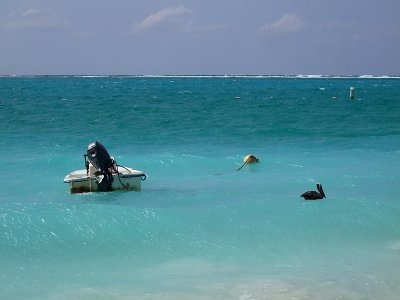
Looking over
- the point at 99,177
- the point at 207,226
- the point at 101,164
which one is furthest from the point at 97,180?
the point at 207,226

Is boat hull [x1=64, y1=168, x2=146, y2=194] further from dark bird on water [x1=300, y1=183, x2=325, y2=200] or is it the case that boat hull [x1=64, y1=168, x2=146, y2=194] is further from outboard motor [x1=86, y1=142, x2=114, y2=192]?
dark bird on water [x1=300, y1=183, x2=325, y2=200]

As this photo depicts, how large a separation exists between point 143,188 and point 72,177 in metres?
2.04

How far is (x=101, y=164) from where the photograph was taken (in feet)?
54.0

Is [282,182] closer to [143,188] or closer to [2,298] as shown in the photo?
[143,188]

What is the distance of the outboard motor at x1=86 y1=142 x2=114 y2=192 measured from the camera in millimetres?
16438

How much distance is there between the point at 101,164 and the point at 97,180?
0.46 meters

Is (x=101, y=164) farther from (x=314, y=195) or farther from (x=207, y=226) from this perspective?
(x=314, y=195)

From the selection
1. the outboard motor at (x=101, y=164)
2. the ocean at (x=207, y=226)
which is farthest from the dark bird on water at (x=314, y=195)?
the outboard motor at (x=101, y=164)

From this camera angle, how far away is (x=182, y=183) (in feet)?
60.0

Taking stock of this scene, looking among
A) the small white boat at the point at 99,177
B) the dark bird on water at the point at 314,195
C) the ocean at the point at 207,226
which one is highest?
the small white boat at the point at 99,177

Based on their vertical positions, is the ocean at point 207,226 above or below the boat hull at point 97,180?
below

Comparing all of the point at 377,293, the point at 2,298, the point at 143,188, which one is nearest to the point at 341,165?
the point at 143,188

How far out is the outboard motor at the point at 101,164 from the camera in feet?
53.9

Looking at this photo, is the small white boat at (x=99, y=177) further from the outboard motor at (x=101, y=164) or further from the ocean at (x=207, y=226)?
the ocean at (x=207, y=226)
